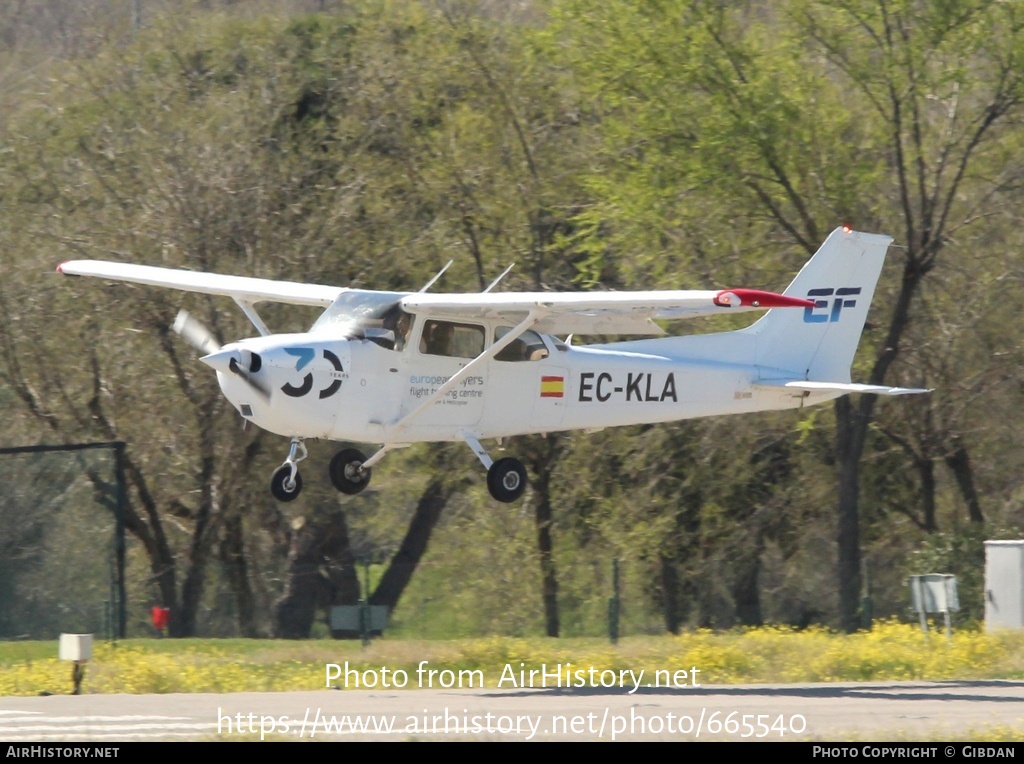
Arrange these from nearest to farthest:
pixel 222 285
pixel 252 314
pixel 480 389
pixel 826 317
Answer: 1. pixel 480 389
2. pixel 252 314
3. pixel 222 285
4. pixel 826 317

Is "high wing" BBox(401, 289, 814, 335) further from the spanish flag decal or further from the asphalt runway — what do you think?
the asphalt runway

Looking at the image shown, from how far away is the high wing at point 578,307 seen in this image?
50.9ft

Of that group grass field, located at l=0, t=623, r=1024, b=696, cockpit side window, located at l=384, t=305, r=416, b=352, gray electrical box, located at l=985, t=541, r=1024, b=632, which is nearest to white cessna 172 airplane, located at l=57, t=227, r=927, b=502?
cockpit side window, located at l=384, t=305, r=416, b=352

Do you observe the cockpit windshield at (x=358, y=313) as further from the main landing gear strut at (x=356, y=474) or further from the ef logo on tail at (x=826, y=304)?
the ef logo on tail at (x=826, y=304)

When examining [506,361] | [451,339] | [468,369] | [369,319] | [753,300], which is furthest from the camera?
[506,361]

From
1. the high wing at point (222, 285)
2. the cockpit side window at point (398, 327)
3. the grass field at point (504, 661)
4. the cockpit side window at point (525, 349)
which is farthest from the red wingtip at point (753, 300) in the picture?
the high wing at point (222, 285)

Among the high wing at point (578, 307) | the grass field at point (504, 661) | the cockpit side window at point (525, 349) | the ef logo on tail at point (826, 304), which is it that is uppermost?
the ef logo on tail at point (826, 304)

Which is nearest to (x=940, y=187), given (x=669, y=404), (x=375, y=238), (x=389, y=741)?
(x=669, y=404)

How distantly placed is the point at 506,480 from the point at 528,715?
231 inches

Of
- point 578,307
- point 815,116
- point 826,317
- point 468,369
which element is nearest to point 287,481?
point 468,369

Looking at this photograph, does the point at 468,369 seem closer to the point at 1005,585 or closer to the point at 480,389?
the point at 480,389

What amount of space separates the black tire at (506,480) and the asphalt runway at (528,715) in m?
3.64

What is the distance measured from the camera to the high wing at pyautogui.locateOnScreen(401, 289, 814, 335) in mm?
15523

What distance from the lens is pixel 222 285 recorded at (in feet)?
61.3
